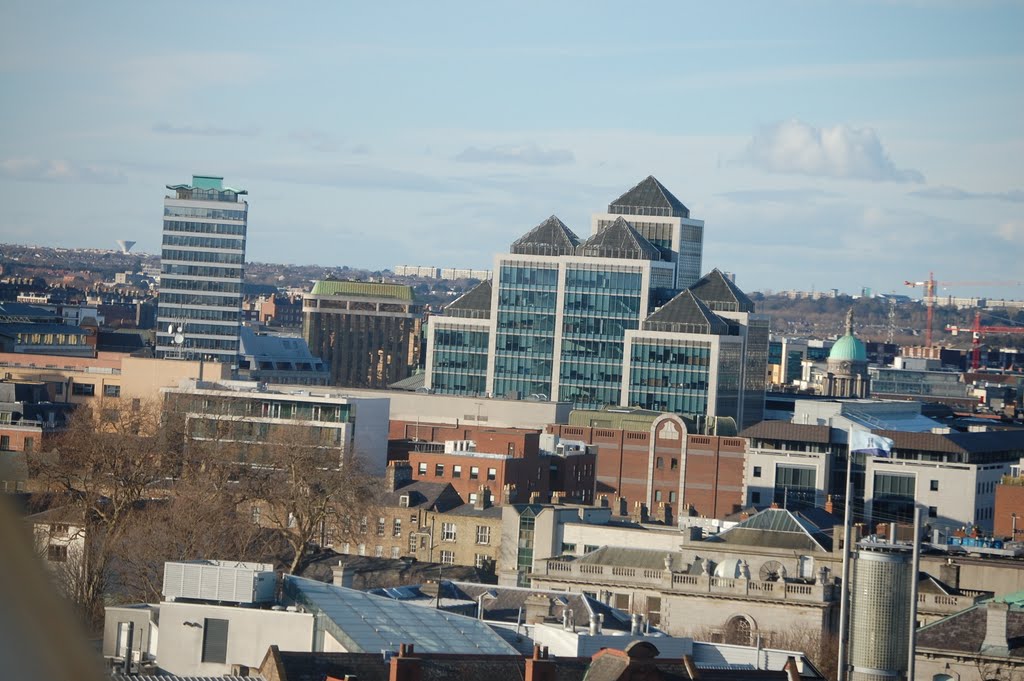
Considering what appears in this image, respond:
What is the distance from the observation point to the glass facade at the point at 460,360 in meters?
170

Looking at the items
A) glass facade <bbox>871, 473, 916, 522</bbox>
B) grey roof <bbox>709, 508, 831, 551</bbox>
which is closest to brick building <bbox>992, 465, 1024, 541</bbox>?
glass facade <bbox>871, 473, 916, 522</bbox>

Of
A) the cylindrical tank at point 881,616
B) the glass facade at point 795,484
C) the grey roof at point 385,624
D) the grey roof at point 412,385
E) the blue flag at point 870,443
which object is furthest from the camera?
the grey roof at point 412,385

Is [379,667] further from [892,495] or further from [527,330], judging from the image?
[527,330]

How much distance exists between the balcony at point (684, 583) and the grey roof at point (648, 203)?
3796 inches

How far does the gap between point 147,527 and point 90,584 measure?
7.87m

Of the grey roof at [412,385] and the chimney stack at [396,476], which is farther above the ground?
the grey roof at [412,385]

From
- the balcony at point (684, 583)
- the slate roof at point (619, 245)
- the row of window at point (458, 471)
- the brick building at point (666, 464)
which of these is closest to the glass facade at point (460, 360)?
the slate roof at point (619, 245)

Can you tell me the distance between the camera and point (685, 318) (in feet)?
522

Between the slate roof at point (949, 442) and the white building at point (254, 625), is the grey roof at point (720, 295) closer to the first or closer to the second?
the slate roof at point (949, 442)

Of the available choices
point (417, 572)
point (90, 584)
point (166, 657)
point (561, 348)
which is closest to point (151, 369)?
point (561, 348)

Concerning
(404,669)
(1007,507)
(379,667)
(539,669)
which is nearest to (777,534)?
(1007,507)

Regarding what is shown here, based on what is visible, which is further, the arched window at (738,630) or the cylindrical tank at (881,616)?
the arched window at (738,630)

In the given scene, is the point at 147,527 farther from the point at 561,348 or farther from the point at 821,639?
the point at 561,348

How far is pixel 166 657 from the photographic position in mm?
43156
